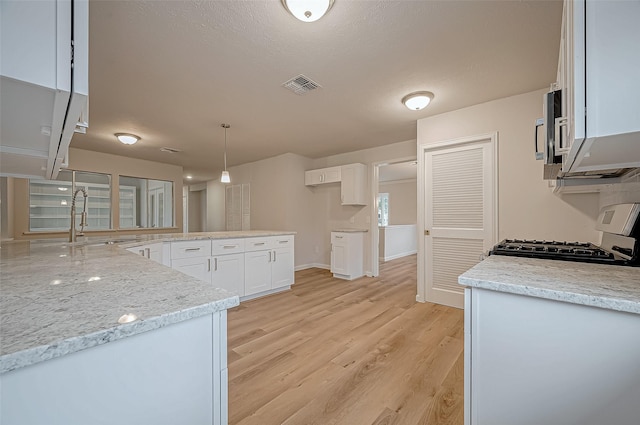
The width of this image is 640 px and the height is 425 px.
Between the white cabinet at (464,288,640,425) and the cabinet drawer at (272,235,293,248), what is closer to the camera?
the white cabinet at (464,288,640,425)

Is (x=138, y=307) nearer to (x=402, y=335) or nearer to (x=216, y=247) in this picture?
(x=402, y=335)

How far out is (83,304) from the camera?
694 millimetres

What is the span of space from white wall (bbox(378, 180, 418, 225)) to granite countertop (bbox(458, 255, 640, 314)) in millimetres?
7692

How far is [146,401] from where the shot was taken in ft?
2.04

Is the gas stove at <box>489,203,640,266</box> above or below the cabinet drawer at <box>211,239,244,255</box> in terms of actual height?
above

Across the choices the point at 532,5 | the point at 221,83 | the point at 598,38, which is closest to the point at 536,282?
the point at 598,38

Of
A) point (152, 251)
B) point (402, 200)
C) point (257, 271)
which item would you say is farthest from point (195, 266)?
point (402, 200)

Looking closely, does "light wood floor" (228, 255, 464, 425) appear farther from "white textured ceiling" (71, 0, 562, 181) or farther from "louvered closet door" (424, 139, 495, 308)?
"white textured ceiling" (71, 0, 562, 181)

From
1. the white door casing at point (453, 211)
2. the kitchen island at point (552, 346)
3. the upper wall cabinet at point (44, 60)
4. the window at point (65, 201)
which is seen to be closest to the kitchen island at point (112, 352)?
the upper wall cabinet at point (44, 60)

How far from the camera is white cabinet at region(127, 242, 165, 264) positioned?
2363 millimetres

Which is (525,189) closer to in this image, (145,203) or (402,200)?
(402,200)

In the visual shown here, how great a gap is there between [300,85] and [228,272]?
2.34 metres

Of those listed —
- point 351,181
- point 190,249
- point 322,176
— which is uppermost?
point 322,176

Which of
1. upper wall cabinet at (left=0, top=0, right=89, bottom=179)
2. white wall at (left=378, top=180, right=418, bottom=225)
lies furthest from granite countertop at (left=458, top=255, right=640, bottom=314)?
white wall at (left=378, top=180, right=418, bottom=225)
